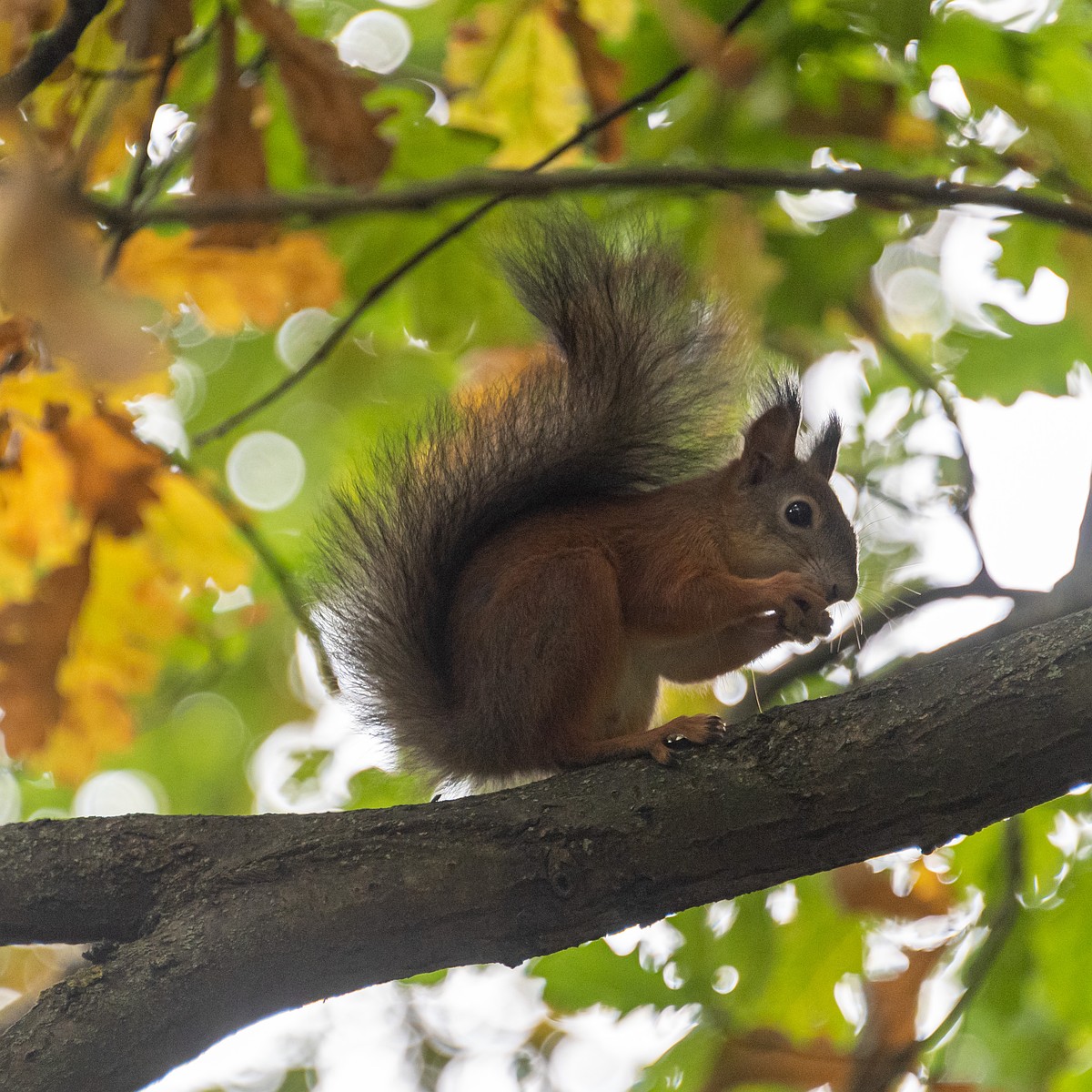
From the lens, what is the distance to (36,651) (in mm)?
2426

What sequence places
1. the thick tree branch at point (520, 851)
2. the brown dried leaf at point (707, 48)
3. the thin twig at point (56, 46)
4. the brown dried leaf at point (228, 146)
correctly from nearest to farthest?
the thin twig at point (56, 46), the thick tree branch at point (520, 851), the brown dried leaf at point (707, 48), the brown dried leaf at point (228, 146)

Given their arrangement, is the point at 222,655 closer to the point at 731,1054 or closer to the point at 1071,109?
the point at 731,1054


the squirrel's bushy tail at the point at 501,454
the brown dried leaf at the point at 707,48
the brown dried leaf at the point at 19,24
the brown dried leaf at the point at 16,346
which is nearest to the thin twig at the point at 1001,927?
the squirrel's bushy tail at the point at 501,454

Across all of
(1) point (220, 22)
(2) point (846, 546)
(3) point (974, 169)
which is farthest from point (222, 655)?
(3) point (974, 169)

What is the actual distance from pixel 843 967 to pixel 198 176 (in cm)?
220

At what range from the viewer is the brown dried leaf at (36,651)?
7.95ft

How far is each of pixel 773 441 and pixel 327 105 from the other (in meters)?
1.55

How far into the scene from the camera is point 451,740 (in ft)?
8.67

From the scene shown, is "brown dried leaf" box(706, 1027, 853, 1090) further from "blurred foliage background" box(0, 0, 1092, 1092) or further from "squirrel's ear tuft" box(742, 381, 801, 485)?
"squirrel's ear tuft" box(742, 381, 801, 485)

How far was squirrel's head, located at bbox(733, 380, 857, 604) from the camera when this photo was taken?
297cm

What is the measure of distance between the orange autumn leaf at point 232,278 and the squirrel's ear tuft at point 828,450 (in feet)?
4.27

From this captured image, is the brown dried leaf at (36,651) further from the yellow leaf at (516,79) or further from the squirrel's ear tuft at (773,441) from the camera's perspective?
the squirrel's ear tuft at (773,441)

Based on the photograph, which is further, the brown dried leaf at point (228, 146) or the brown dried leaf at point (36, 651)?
the brown dried leaf at point (36, 651)

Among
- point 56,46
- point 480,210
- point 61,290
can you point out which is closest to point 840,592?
point 480,210
